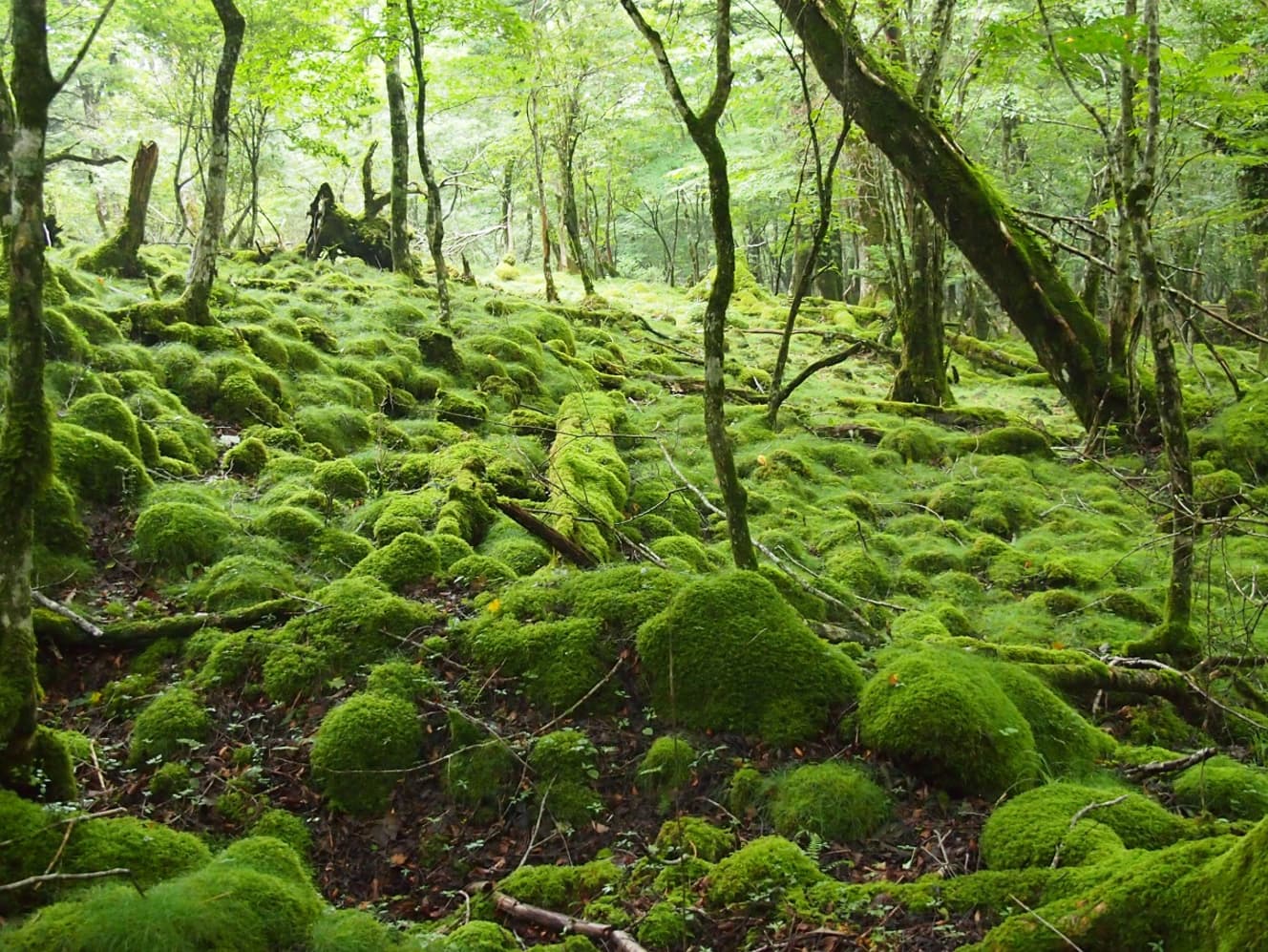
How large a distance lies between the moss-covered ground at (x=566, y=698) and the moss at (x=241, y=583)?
0.03 m

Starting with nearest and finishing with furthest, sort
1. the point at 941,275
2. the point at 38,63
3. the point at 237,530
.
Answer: the point at 38,63 < the point at 237,530 < the point at 941,275

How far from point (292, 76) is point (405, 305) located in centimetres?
466

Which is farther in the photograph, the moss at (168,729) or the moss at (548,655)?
the moss at (548,655)

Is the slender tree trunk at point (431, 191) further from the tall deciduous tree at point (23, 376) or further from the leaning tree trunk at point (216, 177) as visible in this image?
the tall deciduous tree at point (23, 376)

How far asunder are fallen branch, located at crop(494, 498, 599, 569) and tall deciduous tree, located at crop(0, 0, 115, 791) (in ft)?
9.85

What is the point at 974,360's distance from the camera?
1806cm

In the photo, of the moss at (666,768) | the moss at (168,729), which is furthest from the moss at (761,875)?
the moss at (168,729)

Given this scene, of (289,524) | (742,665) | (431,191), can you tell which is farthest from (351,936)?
(431,191)

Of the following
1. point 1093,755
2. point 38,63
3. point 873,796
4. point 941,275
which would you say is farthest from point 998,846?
point 941,275

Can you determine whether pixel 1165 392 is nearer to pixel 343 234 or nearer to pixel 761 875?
pixel 761 875

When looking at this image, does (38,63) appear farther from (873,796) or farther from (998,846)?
(998,846)

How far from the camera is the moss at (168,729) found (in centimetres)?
482

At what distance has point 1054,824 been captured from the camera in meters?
3.96

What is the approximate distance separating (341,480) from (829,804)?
227 inches
